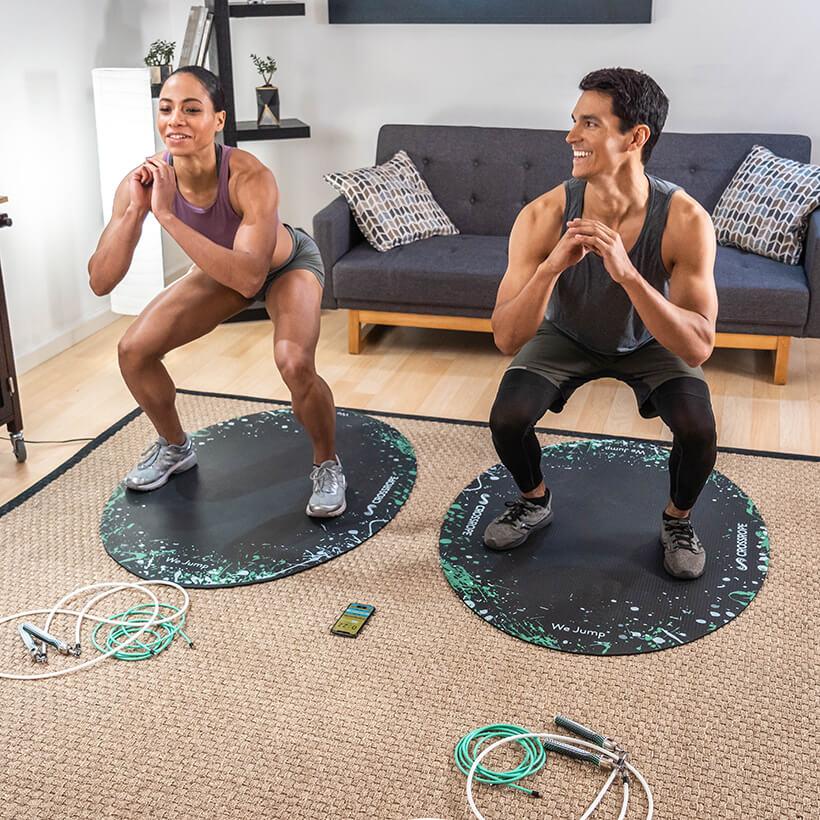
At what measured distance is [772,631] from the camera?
2406 mm

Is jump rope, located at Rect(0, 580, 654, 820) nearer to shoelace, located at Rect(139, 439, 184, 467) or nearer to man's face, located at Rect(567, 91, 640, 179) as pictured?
shoelace, located at Rect(139, 439, 184, 467)

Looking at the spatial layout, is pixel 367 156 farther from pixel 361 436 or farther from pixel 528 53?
pixel 361 436

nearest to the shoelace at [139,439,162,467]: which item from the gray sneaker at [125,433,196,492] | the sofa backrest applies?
the gray sneaker at [125,433,196,492]

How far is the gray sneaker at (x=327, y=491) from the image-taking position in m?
2.89

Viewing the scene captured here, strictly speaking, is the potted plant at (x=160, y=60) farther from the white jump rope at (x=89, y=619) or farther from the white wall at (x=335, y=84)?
the white jump rope at (x=89, y=619)

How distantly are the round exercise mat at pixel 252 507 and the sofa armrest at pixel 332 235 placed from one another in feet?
2.47

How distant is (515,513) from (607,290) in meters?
0.63

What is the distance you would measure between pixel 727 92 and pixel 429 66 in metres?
1.25

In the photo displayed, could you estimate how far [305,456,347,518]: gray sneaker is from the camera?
9.48 ft

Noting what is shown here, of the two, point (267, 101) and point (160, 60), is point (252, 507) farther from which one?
point (160, 60)

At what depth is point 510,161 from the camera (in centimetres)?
431

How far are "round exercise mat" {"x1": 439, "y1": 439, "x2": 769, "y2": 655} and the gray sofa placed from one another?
0.83m

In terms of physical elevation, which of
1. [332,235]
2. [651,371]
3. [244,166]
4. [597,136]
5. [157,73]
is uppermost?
[157,73]

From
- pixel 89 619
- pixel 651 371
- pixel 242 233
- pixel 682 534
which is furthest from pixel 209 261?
pixel 682 534
